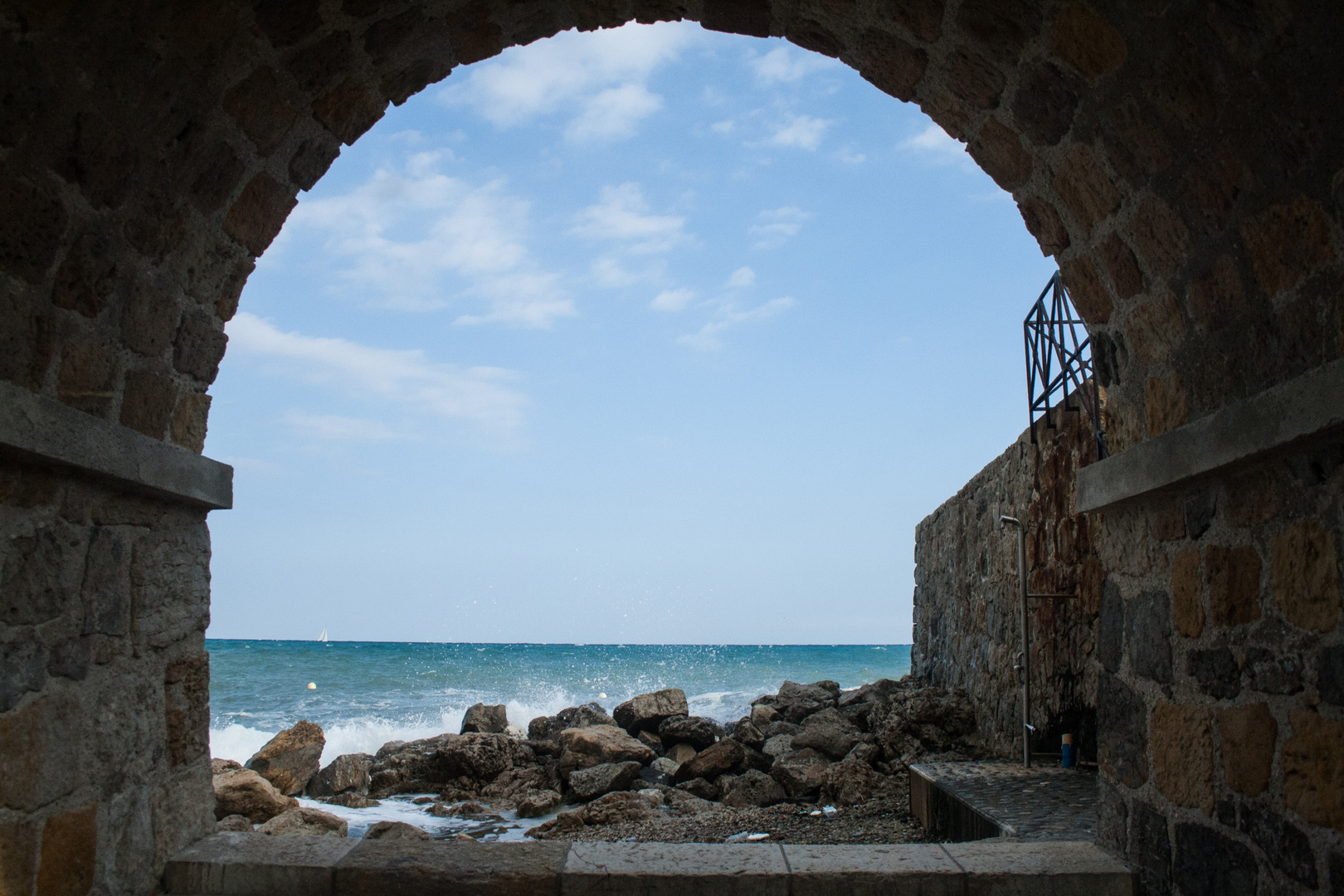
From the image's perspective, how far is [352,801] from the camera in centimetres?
816

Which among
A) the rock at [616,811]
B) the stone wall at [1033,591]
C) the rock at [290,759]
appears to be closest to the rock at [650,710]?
the stone wall at [1033,591]

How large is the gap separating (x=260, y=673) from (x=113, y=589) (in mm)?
31110

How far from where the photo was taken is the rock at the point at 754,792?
7.09 m

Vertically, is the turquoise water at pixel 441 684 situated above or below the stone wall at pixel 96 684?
below

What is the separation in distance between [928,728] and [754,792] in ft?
5.42

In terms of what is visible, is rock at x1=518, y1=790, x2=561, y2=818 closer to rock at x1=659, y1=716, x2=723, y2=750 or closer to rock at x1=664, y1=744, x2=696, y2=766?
rock at x1=664, y1=744, x2=696, y2=766

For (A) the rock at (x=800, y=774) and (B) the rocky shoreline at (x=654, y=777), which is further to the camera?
(A) the rock at (x=800, y=774)

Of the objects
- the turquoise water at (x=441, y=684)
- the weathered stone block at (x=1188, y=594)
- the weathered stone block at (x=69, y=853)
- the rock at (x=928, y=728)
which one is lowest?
the turquoise water at (x=441, y=684)

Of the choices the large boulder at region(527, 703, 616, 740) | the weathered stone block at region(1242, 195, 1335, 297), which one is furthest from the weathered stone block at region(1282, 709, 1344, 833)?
the large boulder at region(527, 703, 616, 740)

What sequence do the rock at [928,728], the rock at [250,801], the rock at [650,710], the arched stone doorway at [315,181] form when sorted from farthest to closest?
the rock at [650,710], the rock at [928,728], the rock at [250,801], the arched stone doorway at [315,181]

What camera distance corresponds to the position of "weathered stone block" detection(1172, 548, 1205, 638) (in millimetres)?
2416

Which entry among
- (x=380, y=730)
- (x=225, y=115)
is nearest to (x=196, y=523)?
(x=225, y=115)

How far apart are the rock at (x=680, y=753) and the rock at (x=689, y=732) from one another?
Answer: 12 centimetres

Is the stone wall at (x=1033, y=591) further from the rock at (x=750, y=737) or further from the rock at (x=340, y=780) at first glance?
the rock at (x=340, y=780)
